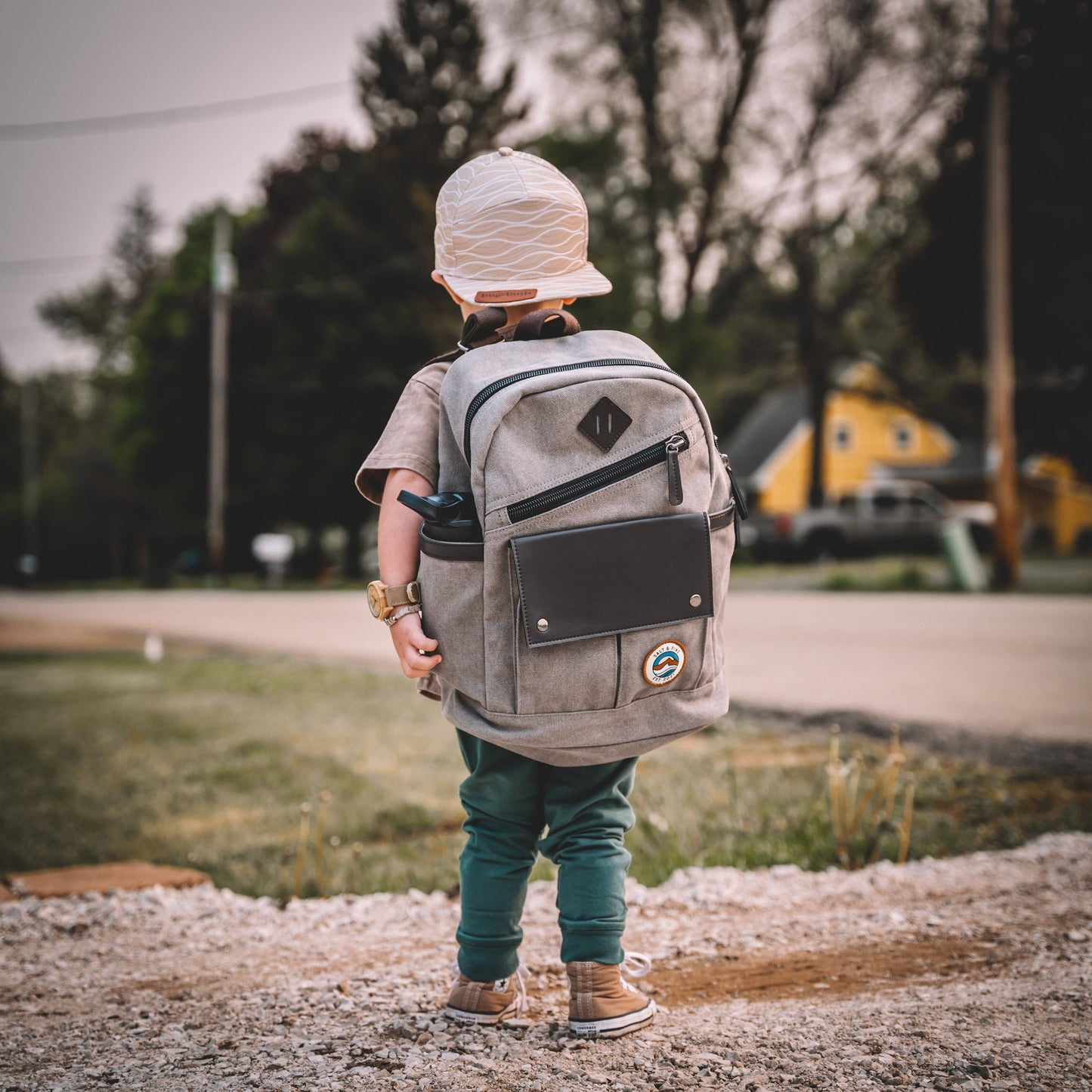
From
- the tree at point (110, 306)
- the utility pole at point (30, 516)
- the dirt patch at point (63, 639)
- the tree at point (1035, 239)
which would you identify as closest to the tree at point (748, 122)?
the tree at point (1035, 239)

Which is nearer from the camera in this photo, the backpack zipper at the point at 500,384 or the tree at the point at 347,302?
the backpack zipper at the point at 500,384

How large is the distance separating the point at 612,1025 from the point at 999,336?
14418 mm

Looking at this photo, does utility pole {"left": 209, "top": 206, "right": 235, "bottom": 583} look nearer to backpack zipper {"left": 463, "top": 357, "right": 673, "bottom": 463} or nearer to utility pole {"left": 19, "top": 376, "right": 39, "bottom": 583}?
utility pole {"left": 19, "top": 376, "right": 39, "bottom": 583}

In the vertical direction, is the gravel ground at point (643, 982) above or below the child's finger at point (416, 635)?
below

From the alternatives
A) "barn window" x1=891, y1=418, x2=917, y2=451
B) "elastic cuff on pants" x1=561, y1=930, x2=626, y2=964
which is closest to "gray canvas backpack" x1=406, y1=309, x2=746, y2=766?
"elastic cuff on pants" x1=561, y1=930, x2=626, y2=964

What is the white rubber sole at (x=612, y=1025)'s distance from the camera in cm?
199

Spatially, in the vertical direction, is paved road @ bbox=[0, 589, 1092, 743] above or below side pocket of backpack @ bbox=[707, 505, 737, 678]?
below

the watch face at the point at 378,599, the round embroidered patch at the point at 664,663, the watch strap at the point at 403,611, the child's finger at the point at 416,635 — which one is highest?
the watch face at the point at 378,599

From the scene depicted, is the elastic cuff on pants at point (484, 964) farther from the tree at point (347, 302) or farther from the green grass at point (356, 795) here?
the tree at point (347, 302)

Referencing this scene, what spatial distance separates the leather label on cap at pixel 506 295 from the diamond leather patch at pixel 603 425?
0.35m

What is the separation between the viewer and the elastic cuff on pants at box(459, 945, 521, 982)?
2098 mm

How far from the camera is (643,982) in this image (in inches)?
90.0

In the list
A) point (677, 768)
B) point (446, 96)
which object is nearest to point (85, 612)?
point (446, 96)

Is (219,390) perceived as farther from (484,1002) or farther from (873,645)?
(484,1002)
